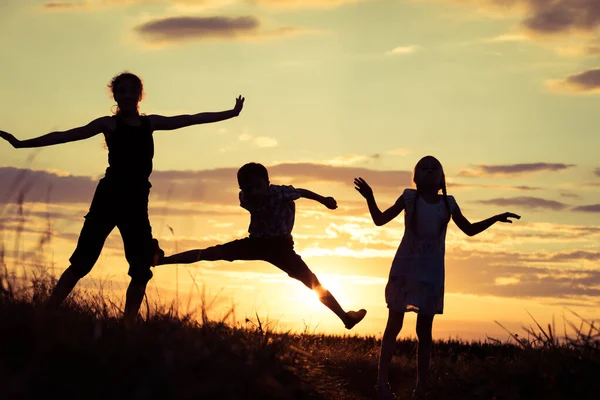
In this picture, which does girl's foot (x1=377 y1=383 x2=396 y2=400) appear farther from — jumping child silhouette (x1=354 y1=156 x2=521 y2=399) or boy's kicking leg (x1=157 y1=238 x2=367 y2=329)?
boy's kicking leg (x1=157 y1=238 x2=367 y2=329)

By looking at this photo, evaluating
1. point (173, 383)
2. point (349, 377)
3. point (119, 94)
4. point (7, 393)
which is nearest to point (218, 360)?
point (173, 383)

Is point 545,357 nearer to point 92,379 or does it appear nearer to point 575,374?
point 575,374

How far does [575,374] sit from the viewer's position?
6641mm

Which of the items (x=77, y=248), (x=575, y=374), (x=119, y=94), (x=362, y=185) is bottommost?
(x=575, y=374)

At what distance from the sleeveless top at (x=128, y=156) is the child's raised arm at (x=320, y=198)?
2.02 meters

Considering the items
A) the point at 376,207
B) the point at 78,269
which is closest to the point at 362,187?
the point at 376,207

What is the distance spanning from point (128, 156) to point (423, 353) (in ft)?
11.7

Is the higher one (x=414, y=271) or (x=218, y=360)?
(x=414, y=271)

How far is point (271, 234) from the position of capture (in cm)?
984

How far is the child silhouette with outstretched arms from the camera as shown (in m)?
9.81

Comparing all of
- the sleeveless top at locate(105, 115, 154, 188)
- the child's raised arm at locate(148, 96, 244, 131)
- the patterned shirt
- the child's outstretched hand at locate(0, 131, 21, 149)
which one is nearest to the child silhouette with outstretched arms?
the patterned shirt

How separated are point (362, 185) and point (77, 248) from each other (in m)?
2.97

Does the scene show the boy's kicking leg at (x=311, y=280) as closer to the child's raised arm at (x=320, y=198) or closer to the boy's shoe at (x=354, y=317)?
the boy's shoe at (x=354, y=317)

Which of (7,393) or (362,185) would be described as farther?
(362,185)
